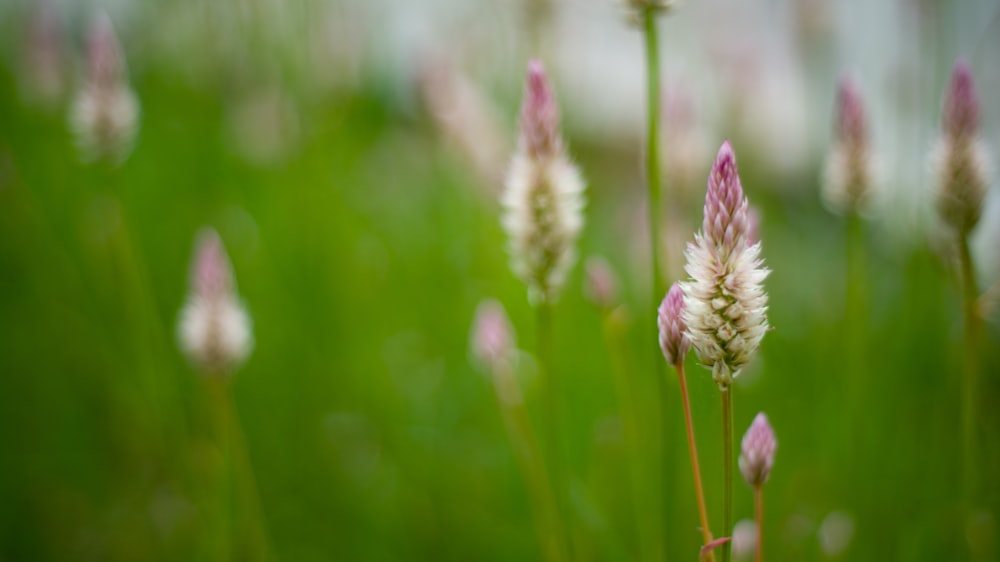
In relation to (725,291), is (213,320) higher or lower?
lower

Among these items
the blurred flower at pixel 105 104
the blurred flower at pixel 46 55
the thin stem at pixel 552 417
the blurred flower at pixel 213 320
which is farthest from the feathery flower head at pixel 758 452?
the blurred flower at pixel 46 55

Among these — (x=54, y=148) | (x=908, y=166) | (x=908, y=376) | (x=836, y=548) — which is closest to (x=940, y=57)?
(x=908, y=166)

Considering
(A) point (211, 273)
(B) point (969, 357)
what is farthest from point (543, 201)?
(B) point (969, 357)

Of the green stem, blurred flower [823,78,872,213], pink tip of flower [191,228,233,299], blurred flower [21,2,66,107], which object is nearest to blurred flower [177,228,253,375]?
pink tip of flower [191,228,233,299]

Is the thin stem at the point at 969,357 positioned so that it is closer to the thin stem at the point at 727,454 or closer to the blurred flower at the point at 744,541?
the blurred flower at the point at 744,541

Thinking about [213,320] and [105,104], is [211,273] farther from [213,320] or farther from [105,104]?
[105,104]

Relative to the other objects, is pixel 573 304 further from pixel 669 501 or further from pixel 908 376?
pixel 669 501

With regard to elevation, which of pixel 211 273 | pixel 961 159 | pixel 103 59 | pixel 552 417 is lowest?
pixel 552 417

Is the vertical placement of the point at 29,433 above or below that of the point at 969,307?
below
